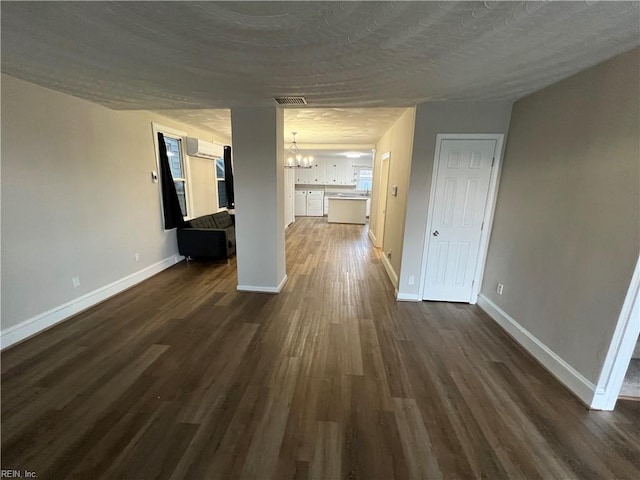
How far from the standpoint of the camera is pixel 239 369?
2141 mm

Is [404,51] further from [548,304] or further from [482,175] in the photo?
[548,304]

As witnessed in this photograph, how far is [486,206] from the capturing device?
311 centimetres

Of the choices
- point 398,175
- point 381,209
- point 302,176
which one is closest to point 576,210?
point 398,175

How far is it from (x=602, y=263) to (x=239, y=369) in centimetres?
283

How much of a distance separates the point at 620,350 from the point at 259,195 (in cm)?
347

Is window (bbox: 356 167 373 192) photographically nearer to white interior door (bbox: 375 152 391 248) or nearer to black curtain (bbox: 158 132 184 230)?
white interior door (bbox: 375 152 391 248)

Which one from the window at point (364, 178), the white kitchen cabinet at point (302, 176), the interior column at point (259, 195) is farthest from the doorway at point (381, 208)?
the white kitchen cabinet at point (302, 176)

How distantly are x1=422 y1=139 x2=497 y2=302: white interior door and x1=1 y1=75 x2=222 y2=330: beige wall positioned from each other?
4.10m

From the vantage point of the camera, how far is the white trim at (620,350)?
164cm

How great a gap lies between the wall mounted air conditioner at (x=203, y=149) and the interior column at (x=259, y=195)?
2.12 metres

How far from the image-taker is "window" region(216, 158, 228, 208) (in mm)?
6281

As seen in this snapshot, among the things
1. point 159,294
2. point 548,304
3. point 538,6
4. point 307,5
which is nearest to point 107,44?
point 307,5

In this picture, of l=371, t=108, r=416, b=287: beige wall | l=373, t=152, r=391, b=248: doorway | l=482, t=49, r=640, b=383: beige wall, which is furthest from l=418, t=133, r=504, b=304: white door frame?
l=373, t=152, r=391, b=248: doorway

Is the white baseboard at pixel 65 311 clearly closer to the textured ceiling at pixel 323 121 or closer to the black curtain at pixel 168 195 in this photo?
the black curtain at pixel 168 195
